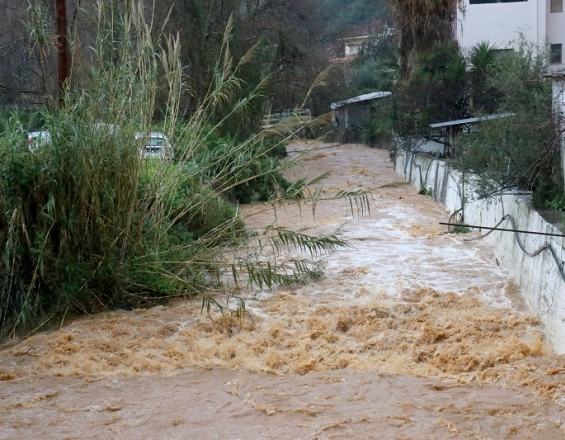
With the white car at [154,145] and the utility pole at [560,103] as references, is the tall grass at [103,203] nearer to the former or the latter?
the white car at [154,145]

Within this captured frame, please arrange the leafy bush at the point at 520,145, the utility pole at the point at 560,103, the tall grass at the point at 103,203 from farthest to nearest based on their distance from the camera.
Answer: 1. the leafy bush at the point at 520,145
2. the utility pole at the point at 560,103
3. the tall grass at the point at 103,203

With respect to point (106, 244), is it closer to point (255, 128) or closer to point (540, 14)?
point (255, 128)

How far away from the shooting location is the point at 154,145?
522 inches

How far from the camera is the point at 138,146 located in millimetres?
12359

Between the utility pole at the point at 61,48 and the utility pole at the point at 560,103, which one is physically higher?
the utility pole at the point at 61,48

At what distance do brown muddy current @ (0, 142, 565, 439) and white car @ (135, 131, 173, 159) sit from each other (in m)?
2.32

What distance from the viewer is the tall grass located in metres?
11.9

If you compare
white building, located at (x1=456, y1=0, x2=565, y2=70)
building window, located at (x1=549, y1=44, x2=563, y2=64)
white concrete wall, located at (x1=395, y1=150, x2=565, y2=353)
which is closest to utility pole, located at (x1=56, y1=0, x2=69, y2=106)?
white concrete wall, located at (x1=395, y1=150, x2=565, y2=353)

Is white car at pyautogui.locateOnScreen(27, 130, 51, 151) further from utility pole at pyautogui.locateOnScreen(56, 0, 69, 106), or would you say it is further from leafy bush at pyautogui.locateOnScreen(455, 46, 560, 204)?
leafy bush at pyautogui.locateOnScreen(455, 46, 560, 204)

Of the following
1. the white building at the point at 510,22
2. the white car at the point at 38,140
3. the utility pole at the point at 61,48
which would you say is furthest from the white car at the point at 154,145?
the white building at the point at 510,22

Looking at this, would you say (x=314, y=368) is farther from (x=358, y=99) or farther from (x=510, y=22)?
(x=358, y=99)

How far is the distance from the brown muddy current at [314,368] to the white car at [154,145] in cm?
232

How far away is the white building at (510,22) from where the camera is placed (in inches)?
1347

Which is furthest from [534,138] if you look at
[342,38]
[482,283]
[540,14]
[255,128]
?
[342,38]
